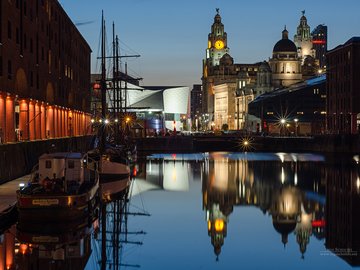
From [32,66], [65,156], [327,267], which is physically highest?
[32,66]

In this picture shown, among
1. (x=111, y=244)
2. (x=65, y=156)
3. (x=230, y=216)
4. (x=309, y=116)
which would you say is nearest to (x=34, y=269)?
(x=111, y=244)

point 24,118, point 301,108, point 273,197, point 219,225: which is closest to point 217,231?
point 219,225

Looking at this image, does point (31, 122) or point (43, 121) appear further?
point (43, 121)

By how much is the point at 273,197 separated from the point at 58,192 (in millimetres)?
22581

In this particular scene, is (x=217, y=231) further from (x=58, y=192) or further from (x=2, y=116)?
(x=2, y=116)

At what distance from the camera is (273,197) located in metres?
50.9

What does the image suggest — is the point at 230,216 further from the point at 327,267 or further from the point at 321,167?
the point at 321,167

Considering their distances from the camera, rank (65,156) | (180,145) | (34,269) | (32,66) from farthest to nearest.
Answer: (180,145) → (32,66) → (65,156) → (34,269)

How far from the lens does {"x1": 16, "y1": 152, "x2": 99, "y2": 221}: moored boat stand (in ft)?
104

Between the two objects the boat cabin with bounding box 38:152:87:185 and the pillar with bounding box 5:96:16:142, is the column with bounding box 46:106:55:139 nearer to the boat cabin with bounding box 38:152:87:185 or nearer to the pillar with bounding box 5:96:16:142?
the pillar with bounding box 5:96:16:142

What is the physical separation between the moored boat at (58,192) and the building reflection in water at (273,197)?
711 centimetres

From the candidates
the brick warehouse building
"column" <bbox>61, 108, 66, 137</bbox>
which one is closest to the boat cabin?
the brick warehouse building

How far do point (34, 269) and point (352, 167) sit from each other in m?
66.1

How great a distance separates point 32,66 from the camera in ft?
201
